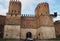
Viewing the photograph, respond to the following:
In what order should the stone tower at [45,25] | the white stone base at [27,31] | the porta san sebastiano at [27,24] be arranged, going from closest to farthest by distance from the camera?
1. the stone tower at [45,25]
2. the porta san sebastiano at [27,24]
3. the white stone base at [27,31]

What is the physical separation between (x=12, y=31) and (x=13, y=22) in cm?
187

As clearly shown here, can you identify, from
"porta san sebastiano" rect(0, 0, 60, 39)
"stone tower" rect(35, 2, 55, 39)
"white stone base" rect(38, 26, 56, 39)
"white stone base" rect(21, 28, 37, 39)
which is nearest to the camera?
"white stone base" rect(38, 26, 56, 39)

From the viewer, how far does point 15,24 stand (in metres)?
29.3

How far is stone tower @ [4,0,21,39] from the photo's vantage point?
1129 inches

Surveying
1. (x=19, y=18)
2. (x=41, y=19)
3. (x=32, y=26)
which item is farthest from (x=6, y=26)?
(x=41, y=19)

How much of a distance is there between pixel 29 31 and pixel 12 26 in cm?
371

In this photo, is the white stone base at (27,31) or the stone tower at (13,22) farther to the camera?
the white stone base at (27,31)

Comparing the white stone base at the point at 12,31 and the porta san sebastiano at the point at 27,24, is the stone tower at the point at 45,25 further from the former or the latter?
the white stone base at the point at 12,31

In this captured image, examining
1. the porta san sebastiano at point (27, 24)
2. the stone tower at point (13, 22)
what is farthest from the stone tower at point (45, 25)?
the stone tower at point (13, 22)

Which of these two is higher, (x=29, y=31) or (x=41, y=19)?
(x=41, y=19)

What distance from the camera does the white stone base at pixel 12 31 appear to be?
1126 inches

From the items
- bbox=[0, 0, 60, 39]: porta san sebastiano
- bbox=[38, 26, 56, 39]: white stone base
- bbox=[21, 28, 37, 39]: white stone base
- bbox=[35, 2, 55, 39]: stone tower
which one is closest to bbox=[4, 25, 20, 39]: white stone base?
bbox=[0, 0, 60, 39]: porta san sebastiano

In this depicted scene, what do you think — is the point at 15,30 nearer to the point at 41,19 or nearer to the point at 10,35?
the point at 10,35

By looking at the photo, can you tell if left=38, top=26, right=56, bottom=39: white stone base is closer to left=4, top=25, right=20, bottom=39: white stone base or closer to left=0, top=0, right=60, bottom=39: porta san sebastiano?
left=0, top=0, right=60, bottom=39: porta san sebastiano
